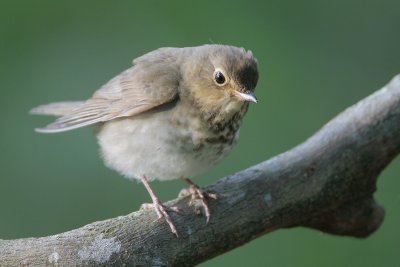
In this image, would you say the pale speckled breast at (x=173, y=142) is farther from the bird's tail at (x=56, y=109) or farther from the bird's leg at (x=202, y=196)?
the bird's tail at (x=56, y=109)

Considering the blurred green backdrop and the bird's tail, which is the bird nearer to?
the bird's tail

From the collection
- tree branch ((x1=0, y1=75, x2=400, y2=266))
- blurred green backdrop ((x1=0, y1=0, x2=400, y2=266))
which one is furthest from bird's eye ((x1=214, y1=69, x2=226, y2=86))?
blurred green backdrop ((x1=0, y1=0, x2=400, y2=266))

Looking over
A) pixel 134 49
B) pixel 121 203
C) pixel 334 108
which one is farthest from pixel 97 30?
pixel 334 108

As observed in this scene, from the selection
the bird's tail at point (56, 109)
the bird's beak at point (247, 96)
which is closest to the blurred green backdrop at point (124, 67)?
the bird's tail at point (56, 109)

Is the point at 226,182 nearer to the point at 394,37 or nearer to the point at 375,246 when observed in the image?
the point at 375,246

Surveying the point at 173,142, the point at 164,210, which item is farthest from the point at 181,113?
the point at 164,210

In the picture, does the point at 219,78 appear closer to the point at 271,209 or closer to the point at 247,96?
the point at 247,96
